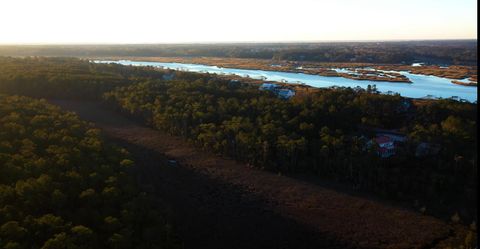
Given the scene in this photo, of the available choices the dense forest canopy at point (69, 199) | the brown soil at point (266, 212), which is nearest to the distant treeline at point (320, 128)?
the brown soil at point (266, 212)

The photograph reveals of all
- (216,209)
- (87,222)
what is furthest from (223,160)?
(87,222)

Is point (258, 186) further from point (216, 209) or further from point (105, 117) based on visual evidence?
point (105, 117)

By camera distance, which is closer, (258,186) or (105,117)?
(258,186)

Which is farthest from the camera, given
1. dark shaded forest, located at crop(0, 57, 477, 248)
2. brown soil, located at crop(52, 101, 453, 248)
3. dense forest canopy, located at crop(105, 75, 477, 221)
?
dense forest canopy, located at crop(105, 75, 477, 221)

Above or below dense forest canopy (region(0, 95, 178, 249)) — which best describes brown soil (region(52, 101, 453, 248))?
below

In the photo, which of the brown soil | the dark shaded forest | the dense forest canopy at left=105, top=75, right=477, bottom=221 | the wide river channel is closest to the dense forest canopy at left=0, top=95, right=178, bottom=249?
the dark shaded forest

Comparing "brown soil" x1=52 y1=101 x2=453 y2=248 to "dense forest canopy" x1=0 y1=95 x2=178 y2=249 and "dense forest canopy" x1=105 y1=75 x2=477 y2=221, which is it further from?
"dense forest canopy" x1=0 y1=95 x2=178 y2=249
